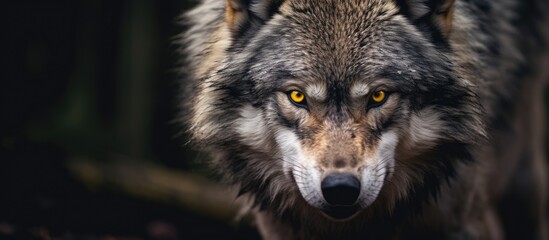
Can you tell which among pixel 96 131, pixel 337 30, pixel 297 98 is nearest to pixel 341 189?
pixel 297 98

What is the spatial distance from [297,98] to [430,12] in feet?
2.58

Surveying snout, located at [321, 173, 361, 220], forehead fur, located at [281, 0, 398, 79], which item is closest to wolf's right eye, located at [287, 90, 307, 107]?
forehead fur, located at [281, 0, 398, 79]

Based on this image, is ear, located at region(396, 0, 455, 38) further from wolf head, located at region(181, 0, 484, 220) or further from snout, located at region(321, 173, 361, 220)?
snout, located at region(321, 173, 361, 220)

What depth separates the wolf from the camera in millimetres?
3674

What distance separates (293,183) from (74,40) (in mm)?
4970

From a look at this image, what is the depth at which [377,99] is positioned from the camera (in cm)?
374

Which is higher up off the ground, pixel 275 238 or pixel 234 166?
pixel 234 166

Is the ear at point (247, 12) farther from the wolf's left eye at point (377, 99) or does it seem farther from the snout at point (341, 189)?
the snout at point (341, 189)

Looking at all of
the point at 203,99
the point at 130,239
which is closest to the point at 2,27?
the point at 130,239

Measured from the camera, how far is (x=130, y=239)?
5.71 metres

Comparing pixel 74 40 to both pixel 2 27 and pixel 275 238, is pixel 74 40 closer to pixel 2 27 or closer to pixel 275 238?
pixel 2 27

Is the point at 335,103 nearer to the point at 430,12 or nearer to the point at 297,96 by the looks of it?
the point at 297,96

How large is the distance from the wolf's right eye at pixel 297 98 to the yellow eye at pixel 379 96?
0.99ft

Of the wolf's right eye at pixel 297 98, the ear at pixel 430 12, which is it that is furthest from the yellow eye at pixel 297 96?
the ear at pixel 430 12
